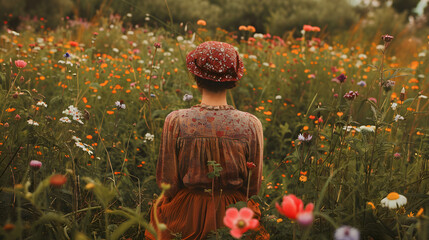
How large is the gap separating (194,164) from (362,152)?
90cm

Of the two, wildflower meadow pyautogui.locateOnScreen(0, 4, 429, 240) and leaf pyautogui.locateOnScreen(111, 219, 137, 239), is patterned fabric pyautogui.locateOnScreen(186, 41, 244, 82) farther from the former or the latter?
leaf pyautogui.locateOnScreen(111, 219, 137, 239)

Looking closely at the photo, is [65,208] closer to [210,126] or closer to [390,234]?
[210,126]

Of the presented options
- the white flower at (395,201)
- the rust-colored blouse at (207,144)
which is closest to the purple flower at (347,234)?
the white flower at (395,201)

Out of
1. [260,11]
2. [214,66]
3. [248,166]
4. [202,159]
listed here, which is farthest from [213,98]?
[260,11]

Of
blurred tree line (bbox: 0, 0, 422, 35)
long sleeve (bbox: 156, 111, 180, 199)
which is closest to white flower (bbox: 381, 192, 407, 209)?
long sleeve (bbox: 156, 111, 180, 199)

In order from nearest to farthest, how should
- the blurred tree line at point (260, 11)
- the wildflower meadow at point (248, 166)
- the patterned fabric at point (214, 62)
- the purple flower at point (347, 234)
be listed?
the purple flower at point (347, 234) → the wildflower meadow at point (248, 166) → the patterned fabric at point (214, 62) → the blurred tree line at point (260, 11)

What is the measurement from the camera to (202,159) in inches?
78.4

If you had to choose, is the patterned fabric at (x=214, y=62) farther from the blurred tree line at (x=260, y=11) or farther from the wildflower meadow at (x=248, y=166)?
the blurred tree line at (x=260, y=11)

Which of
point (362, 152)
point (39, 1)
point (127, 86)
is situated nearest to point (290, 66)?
point (127, 86)

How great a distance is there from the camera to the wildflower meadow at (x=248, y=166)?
1525 millimetres

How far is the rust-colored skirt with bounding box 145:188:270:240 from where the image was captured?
198cm

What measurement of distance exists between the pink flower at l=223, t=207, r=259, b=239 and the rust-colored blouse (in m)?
0.91

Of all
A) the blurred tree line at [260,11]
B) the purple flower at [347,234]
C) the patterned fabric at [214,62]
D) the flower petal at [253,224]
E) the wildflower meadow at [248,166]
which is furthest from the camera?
the blurred tree line at [260,11]

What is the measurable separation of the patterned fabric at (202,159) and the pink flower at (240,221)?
93cm
